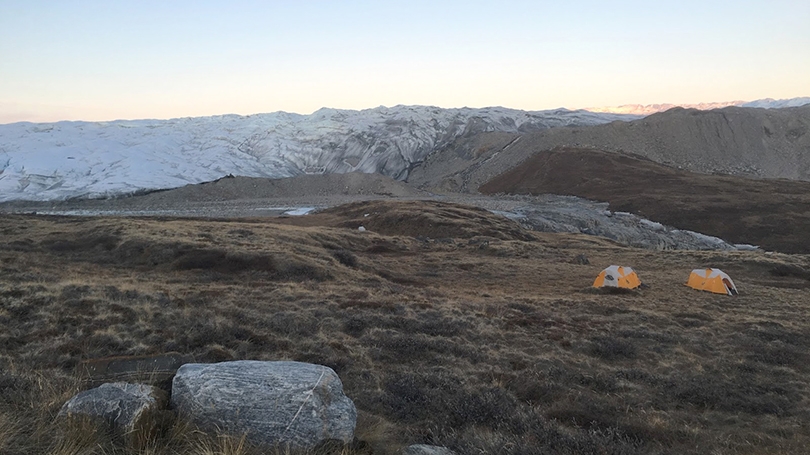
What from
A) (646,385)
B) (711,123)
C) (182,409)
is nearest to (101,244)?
(182,409)

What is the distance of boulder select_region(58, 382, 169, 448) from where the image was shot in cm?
493

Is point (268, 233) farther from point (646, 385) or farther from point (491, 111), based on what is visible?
point (491, 111)

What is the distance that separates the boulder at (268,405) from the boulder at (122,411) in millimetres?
324

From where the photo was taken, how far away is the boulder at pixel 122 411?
493 centimetres

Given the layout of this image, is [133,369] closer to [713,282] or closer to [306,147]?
[713,282]

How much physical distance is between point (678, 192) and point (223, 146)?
259 ft

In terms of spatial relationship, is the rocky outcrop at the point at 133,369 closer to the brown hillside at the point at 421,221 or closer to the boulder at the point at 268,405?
the boulder at the point at 268,405

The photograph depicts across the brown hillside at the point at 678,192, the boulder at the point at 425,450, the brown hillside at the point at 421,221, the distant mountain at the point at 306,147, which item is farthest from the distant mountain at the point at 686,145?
the boulder at the point at 425,450

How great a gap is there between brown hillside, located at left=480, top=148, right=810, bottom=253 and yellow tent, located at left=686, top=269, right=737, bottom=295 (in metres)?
27.9

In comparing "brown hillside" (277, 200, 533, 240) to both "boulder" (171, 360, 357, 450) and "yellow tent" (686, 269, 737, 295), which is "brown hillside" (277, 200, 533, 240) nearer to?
"yellow tent" (686, 269, 737, 295)

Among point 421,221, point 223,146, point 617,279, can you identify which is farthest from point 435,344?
point 223,146

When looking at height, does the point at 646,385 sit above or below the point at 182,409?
below

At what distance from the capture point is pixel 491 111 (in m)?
136

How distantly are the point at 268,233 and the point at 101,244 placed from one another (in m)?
8.33
